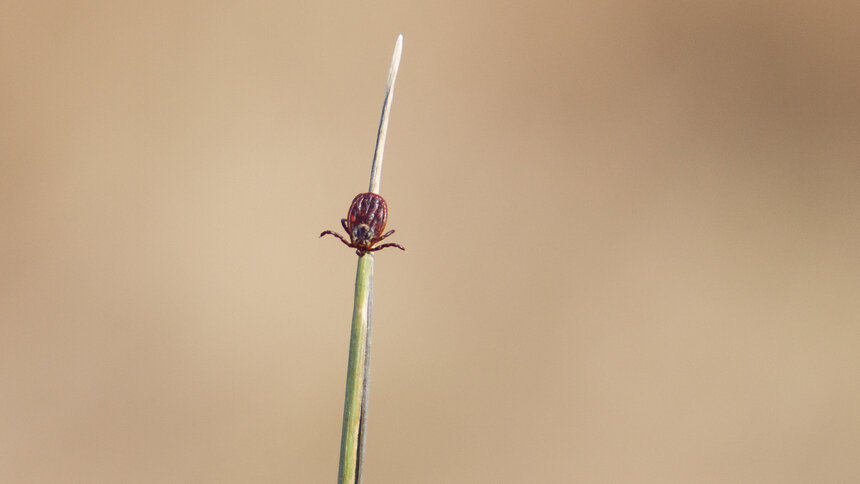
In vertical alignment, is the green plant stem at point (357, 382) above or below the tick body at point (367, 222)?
below

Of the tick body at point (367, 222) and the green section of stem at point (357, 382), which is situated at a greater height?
the tick body at point (367, 222)

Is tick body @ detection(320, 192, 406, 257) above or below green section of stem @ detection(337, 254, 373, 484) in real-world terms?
above

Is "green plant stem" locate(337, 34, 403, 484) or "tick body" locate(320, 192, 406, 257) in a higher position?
"tick body" locate(320, 192, 406, 257)
